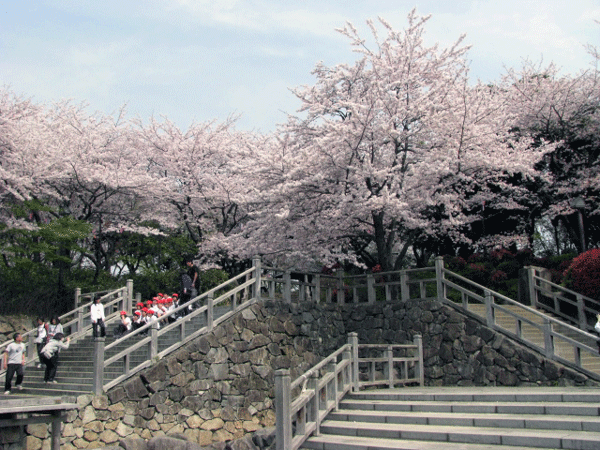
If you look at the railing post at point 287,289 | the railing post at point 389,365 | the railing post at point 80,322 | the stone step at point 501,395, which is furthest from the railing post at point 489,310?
the railing post at point 80,322

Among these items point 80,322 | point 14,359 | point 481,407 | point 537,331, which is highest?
point 80,322

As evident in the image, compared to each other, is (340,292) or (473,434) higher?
(340,292)

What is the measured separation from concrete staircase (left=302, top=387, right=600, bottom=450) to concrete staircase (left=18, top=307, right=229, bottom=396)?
5560mm

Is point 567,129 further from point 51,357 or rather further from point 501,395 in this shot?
point 51,357

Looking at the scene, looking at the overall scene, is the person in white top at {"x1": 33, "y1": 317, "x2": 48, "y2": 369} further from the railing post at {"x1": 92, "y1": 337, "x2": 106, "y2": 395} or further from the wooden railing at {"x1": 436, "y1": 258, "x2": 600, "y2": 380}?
the wooden railing at {"x1": 436, "y1": 258, "x2": 600, "y2": 380}

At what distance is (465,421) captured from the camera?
34.5 ft

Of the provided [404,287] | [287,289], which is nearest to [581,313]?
[404,287]

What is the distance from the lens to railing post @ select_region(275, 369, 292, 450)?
34.9 feet

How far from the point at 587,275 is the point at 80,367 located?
14.5 metres

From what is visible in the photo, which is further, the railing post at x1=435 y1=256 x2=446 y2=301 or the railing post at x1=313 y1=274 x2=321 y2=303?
the railing post at x1=313 y1=274 x2=321 y2=303

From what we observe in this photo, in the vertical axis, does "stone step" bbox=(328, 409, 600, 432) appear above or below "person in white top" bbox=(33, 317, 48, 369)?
below

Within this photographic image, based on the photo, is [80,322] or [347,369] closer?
[347,369]

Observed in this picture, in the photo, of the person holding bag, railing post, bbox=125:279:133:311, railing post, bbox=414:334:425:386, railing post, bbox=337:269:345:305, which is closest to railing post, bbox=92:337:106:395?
the person holding bag

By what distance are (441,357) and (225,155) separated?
14.5m
